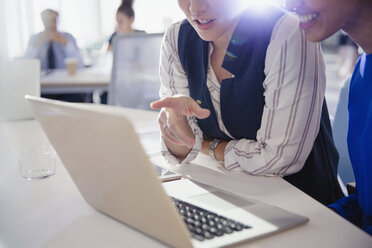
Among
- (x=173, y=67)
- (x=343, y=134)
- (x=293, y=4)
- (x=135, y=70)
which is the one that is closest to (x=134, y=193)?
(x=293, y=4)

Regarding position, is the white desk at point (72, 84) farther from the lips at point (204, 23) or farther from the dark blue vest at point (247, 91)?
the lips at point (204, 23)

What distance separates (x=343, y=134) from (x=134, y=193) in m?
0.92

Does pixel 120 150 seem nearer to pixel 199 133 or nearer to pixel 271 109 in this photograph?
pixel 271 109

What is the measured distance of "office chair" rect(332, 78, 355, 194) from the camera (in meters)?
1.29

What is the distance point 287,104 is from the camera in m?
0.99

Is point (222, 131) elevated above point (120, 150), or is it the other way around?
point (120, 150)

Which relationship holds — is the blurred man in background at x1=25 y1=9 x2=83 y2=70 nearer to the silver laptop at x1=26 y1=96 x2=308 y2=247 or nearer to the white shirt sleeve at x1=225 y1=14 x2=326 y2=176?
the white shirt sleeve at x1=225 y1=14 x2=326 y2=176

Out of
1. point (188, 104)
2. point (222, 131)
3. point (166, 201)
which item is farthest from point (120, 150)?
point (222, 131)

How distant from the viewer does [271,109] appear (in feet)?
3.35

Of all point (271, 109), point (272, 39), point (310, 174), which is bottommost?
point (310, 174)

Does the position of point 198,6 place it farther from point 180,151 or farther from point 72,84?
point 72,84

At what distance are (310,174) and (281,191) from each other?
0.30 metres

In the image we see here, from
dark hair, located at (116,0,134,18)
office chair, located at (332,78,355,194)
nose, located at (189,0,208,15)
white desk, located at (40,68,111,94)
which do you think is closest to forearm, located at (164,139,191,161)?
nose, located at (189,0,208,15)

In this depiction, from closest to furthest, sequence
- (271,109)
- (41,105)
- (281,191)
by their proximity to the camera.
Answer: (41,105) < (281,191) < (271,109)
